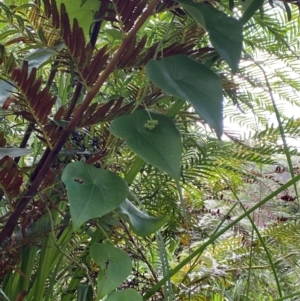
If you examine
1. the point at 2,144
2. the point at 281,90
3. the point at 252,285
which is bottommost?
the point at 252,285

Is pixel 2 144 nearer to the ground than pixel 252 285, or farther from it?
farther from it

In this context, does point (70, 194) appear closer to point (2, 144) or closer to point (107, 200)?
point (107, 200)

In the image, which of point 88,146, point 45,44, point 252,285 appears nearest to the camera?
point 45,44

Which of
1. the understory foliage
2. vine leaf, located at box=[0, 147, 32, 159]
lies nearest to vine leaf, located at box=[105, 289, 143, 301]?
the understory foliage

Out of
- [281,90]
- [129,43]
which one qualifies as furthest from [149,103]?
Result: [281,90]

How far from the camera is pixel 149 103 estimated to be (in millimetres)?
277

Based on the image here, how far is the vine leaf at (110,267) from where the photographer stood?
207mm

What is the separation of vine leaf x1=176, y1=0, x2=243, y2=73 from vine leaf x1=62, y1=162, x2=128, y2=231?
0.08m

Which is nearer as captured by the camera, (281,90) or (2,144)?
(2,144)

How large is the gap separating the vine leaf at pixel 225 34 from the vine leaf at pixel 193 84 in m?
0.01

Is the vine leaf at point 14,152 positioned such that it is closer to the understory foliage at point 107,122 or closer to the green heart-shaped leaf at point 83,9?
the understory foliage at point 107,122

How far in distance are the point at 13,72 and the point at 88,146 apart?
0.19m

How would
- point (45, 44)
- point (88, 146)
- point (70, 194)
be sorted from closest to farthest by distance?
point (70, 194), point (45, 44), point (88, 146)

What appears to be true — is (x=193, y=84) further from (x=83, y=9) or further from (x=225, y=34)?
(x=83, y=9)
